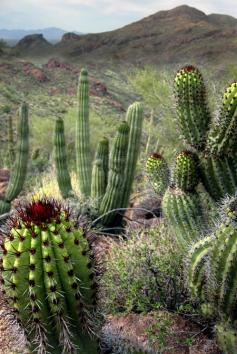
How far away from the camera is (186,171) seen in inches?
235

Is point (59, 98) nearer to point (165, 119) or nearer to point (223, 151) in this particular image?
point (165, 119)

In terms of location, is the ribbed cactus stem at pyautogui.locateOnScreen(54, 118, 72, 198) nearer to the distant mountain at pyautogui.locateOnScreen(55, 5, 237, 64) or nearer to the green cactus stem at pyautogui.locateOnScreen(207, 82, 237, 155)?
the green cactus stem at pyautogui.locateOnScreen(207, 82, 237, 155)

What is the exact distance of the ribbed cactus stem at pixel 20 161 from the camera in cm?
1164

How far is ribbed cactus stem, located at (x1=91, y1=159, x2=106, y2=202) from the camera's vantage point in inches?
384

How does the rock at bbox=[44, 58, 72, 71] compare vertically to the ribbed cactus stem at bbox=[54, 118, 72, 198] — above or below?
below

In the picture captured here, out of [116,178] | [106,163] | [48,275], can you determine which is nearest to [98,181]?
[106,163]

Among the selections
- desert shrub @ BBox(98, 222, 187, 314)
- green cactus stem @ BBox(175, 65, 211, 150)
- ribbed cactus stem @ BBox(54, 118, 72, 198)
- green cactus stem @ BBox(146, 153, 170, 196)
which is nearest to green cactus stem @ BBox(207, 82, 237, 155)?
green cactus stem @ BBox(175, 65, 211, 150)

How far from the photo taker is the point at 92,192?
1002 cm

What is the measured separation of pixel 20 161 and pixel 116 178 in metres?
3.25

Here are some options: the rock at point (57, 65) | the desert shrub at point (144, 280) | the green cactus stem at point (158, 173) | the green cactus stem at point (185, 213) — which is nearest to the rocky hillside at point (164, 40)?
the rock at point (57, 65)

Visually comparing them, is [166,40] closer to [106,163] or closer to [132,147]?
[106,163]

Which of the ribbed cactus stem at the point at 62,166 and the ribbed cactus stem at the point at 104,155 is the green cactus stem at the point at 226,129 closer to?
the ribbed cactus stem at the point at 104,155

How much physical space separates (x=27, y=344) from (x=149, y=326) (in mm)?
1536

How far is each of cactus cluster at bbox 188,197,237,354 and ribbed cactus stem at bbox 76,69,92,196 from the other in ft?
19.3
